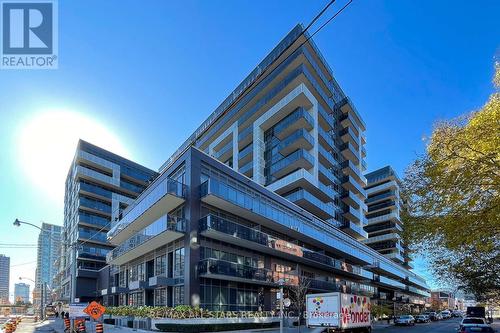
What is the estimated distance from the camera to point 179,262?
35.2 metres

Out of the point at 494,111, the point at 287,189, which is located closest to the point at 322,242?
the point at 287,189

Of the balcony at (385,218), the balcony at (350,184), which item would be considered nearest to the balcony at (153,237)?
Answer: the balcony at (350,184)

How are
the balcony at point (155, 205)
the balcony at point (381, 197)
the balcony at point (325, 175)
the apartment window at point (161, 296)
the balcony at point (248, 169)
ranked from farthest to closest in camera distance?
the balcony at point (381, 197) < the balcony at point (248, 169) < the balcony at point (325, 175) < the apartment window at point (161, 296) < the balcony at point (155, 205)

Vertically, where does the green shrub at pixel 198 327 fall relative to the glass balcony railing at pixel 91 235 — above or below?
below

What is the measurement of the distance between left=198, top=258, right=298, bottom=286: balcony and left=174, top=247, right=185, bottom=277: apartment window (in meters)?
1.95

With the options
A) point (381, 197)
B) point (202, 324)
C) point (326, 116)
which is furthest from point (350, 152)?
point (202, 324)

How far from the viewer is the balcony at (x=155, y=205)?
110 feet

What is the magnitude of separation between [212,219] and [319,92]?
37.5 m

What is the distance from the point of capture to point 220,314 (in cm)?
3325

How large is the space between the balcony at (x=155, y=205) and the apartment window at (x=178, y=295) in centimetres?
668

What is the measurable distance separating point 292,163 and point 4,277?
11751 centimetres

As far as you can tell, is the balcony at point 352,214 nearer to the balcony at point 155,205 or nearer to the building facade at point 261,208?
the building facade at point 261,208

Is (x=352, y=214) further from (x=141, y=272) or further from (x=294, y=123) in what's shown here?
(x=141, y=272)

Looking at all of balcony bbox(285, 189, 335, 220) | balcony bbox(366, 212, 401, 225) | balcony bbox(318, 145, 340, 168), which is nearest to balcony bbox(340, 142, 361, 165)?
balcony bbox(318, 145, 340, 168)
